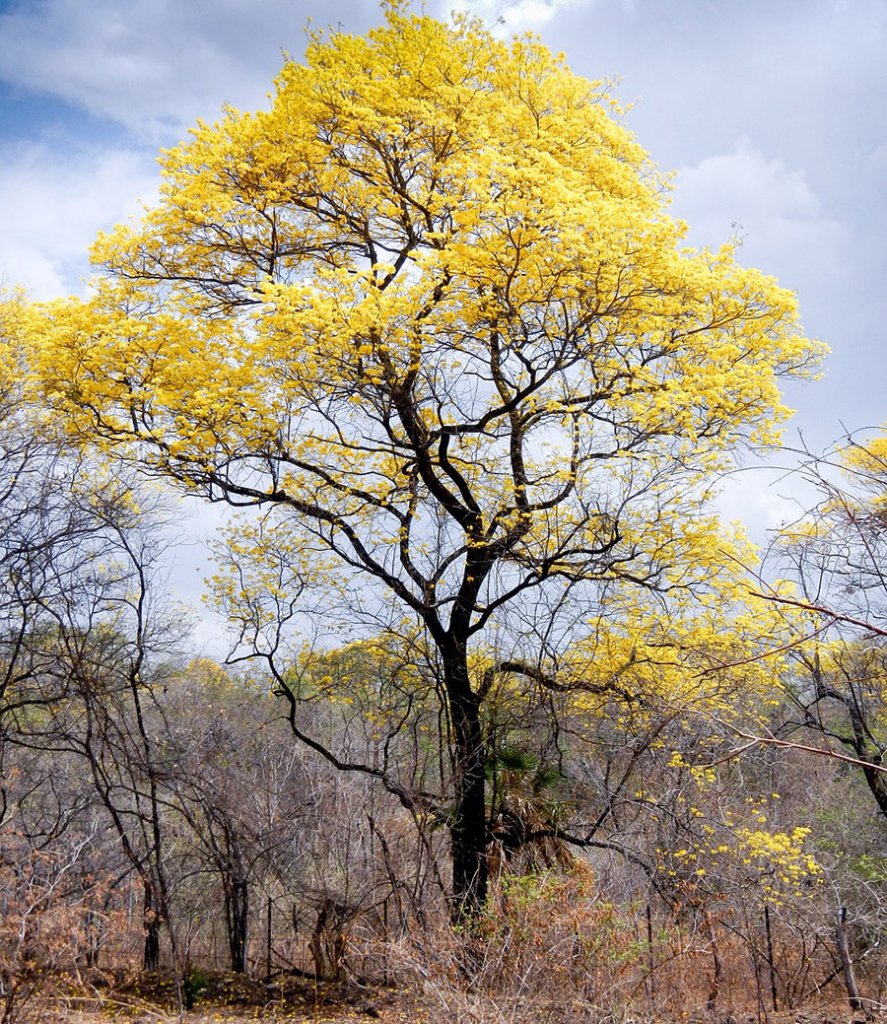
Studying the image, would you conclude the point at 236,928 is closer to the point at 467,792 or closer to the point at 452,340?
the point at 467,792

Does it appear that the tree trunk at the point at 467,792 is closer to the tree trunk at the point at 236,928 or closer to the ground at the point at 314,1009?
the ground at the point at 314,1009

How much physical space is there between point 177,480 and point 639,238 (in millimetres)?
Answer: 5456

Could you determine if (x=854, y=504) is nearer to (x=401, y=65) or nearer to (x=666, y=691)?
(x=666, y=691)

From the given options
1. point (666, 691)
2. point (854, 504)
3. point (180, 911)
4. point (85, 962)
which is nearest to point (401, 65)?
point (666, 691)

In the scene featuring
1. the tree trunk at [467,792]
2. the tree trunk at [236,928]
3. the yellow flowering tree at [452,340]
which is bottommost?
the tree trunk at [236,928]

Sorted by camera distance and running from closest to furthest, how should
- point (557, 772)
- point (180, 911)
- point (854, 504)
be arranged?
point (854, 504)
point (557, 772)
point (180, 911)

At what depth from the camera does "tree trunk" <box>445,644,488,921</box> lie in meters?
7.91

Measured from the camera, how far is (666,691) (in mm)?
8047

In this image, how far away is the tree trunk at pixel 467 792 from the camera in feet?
26.0

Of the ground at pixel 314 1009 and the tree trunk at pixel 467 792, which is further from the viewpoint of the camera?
the tree trunk at pixel 467 792

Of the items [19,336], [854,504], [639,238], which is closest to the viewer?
[854,504]

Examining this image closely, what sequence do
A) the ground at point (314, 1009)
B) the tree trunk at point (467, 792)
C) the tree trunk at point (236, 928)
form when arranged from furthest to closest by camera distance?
the tree trunk at point (236, 928) < the tree trunk at point (467, 792) < the ground at point (314, 1009)

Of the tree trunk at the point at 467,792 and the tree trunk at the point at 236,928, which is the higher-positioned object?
the tree trunk at the point at 467,792

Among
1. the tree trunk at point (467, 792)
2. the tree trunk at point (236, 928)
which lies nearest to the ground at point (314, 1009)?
the tree trunk at point (236, 928)
